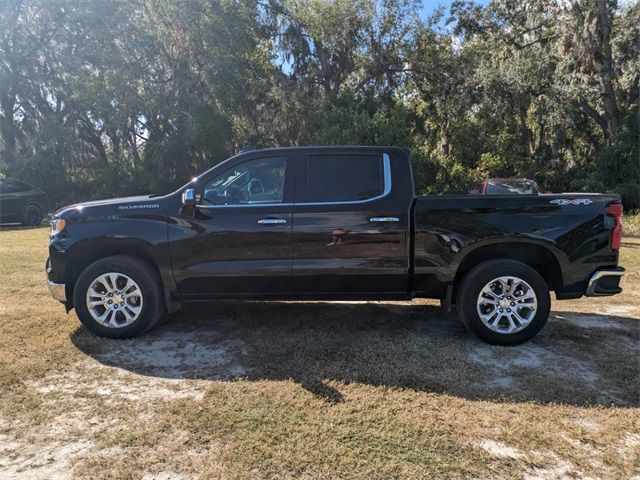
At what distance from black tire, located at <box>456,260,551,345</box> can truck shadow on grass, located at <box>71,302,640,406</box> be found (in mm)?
126

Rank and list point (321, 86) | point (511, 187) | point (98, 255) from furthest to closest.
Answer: point (321, 86) < point (511, 187) < point (98, 255)

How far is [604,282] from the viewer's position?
4.46 meters

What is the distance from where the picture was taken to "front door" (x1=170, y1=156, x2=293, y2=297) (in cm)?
451

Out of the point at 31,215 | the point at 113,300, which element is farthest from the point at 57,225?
the point at 31,215

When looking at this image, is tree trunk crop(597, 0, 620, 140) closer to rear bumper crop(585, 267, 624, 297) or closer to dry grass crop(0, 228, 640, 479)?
dry grass crop(0, 228, 640, 479)

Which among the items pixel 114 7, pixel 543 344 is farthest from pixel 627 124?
pixel 114 7

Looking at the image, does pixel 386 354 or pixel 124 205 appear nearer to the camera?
pixel 386 354

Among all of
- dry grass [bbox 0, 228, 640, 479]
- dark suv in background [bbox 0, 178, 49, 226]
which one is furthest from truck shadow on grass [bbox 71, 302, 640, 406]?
dark suv in background [bbox 0, 178, 49, 226]

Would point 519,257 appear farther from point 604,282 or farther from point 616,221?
point 616,221

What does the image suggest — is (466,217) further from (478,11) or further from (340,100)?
(478,11)

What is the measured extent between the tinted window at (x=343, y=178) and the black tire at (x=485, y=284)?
1225 mm

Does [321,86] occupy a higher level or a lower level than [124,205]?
higher

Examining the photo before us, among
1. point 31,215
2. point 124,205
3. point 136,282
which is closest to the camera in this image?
point 136,282

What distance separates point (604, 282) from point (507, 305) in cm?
91
